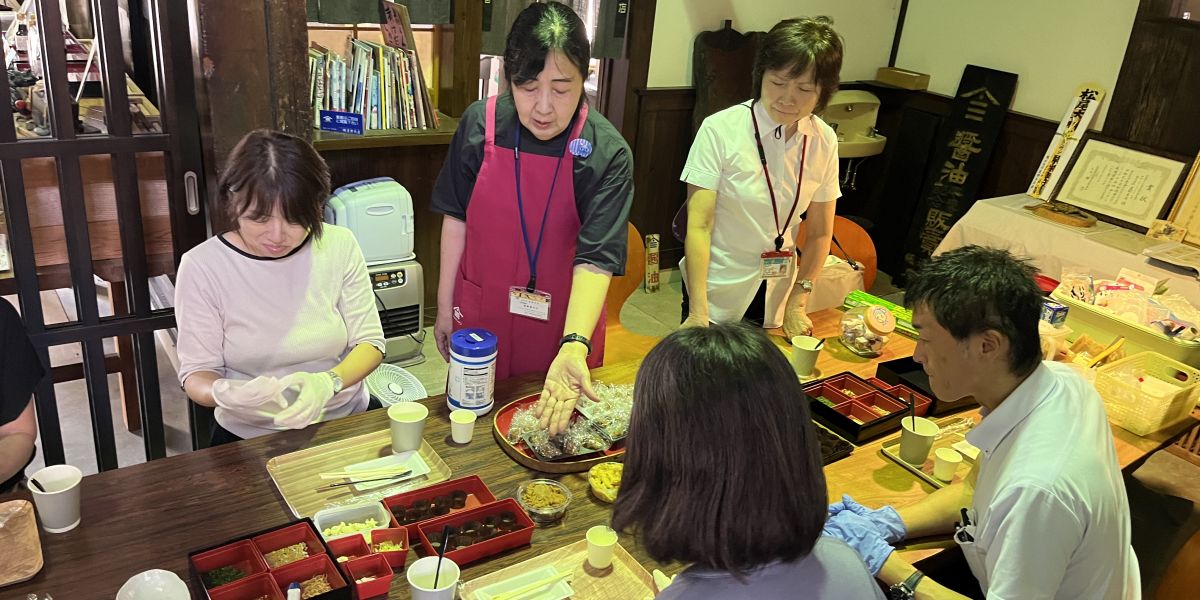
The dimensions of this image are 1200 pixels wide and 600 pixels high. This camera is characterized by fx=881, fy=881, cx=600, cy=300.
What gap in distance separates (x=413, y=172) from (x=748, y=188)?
6.98ft

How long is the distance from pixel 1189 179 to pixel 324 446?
391 centimetres

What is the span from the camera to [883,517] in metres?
1.75

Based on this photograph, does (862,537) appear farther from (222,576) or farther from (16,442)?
(16,442)

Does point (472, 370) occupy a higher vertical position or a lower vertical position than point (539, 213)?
lower

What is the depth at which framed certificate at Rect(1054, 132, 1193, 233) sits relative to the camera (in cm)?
405

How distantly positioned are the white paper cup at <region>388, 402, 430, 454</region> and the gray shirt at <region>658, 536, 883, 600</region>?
2.61 feet

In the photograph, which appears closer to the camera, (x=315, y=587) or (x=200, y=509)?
(x=315, y=587)

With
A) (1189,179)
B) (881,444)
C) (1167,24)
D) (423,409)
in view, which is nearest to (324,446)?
(423,409)

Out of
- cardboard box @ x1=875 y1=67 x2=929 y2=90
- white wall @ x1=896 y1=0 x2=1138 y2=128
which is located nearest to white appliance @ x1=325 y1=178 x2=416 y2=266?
cardboard box @ x1=875 y1=67 x2=929 y2=90

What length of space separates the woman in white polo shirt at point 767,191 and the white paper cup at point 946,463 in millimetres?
709

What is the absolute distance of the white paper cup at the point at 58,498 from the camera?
4.79 feet

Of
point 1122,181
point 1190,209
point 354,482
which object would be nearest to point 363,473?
point 354,482

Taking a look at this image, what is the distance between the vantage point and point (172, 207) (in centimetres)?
240

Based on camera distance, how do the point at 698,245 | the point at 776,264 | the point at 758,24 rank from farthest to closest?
the point at 758,24 < the point at 776,264 < the point at 698,245
